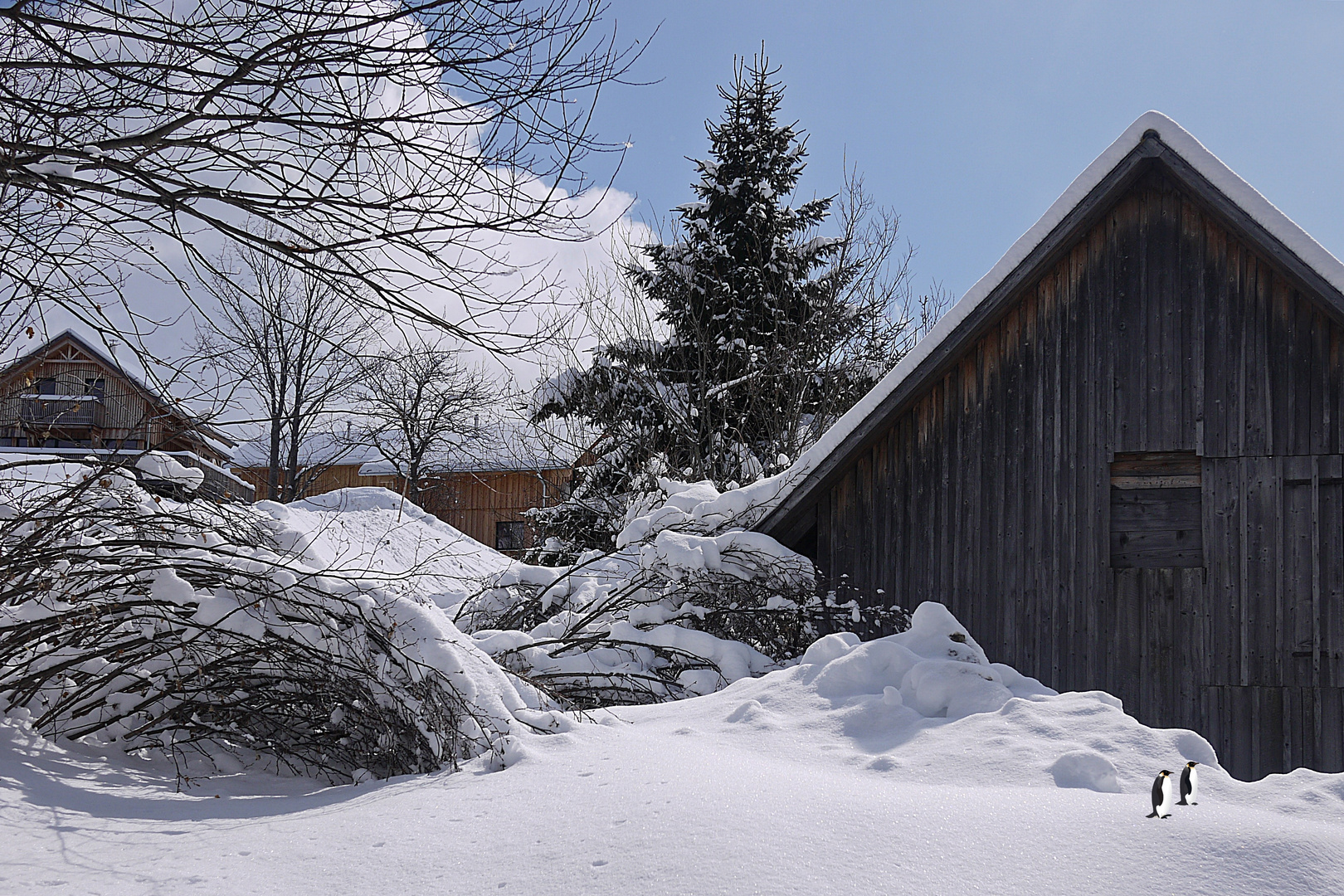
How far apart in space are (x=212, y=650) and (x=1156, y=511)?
7128 mm

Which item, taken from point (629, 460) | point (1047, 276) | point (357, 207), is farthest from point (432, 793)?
point (629, 460)

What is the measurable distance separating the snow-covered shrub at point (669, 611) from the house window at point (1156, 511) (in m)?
2.02

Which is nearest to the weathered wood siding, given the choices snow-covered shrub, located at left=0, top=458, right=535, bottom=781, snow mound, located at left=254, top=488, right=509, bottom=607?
snow-covered shrub, located at left=0, top=458, right=535, bottom=781

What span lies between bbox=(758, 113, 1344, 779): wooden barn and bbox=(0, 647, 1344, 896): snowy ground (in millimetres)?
3642

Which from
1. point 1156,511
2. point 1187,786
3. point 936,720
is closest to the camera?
point 1187,786

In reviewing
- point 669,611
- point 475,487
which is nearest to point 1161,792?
point 669,611

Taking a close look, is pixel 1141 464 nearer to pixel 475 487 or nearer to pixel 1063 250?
pixel 1063 250

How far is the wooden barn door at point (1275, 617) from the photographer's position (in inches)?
277

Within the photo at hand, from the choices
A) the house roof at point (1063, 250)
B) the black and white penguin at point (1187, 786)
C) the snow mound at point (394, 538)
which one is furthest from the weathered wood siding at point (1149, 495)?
the snow mound at point (394, 538)

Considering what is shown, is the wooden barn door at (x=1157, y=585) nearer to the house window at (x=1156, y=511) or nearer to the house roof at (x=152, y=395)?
the house window at (x=1156, y=511)

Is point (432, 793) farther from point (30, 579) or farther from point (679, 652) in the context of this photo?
point (679, 652)

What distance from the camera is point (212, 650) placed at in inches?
191

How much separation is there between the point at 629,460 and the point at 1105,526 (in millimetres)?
9583

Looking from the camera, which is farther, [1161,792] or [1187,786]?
[1187,786]
